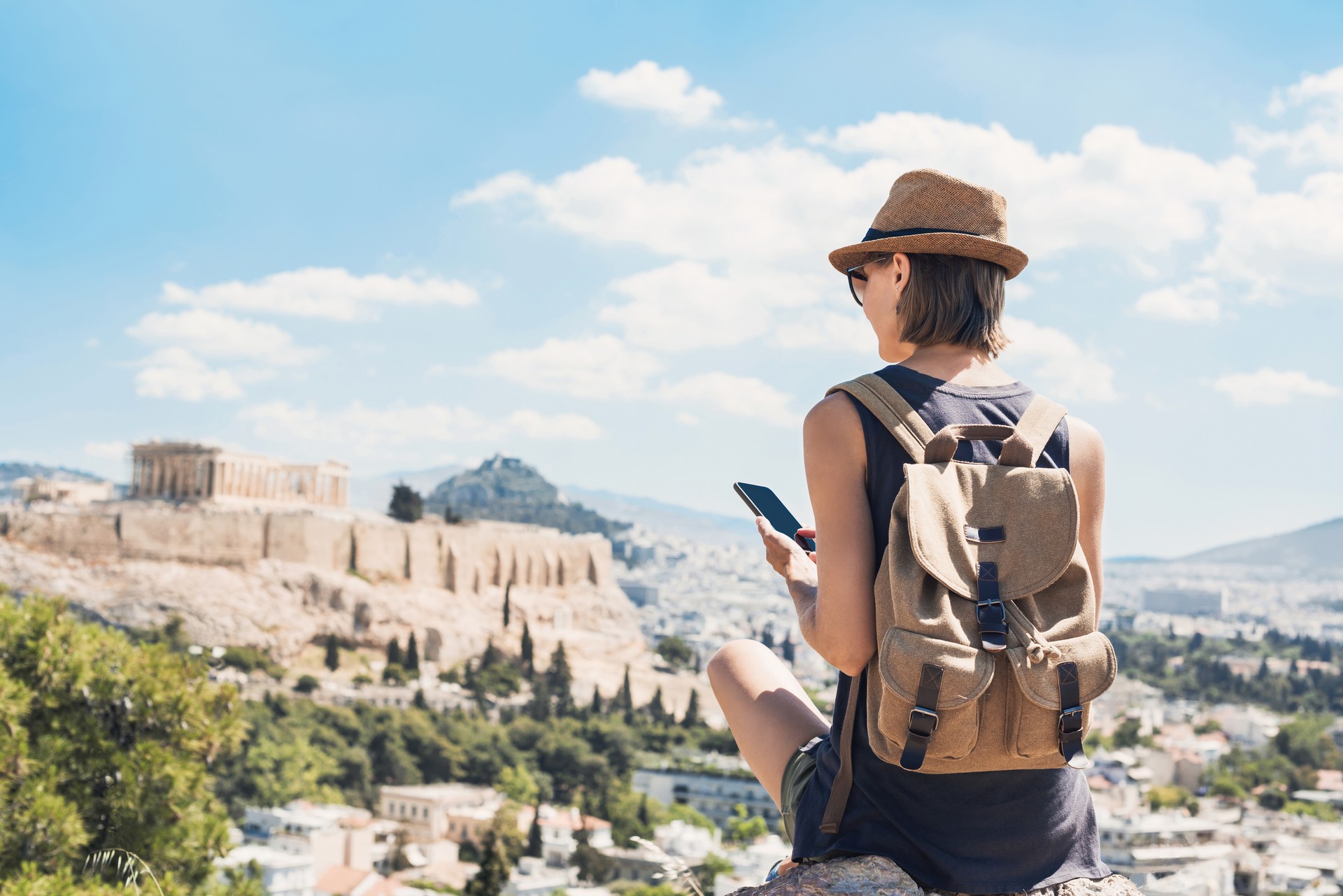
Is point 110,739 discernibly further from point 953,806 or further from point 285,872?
point 285,872

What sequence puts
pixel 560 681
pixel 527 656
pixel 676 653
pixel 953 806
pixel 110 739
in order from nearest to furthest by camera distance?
pixel 953 806 → pixel 110 739 → pixel 560 681 → pixel 527 656 → pixel 676 653

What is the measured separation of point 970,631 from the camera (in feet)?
4.10

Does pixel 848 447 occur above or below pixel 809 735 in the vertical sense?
above

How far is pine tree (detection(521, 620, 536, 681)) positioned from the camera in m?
40.4

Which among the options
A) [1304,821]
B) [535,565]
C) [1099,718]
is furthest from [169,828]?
[1099,718]

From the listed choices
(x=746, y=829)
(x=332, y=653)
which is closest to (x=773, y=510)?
(x=746, y=829)

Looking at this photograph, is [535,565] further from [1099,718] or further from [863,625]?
[863,625]

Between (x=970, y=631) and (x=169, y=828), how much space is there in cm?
537

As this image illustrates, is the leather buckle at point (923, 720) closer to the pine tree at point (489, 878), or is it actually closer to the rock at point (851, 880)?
the rock at point (851, 880)

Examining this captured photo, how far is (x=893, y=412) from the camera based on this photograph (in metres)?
1.35

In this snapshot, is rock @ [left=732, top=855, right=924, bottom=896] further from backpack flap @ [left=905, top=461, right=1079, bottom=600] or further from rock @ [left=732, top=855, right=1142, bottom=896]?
backpack flap @ [left=905, top=461, right=1079, bottom=600]

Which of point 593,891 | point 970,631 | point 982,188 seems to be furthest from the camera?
point 593,891

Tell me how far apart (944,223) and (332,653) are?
37266 mm

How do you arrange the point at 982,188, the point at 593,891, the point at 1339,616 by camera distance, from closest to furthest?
the point at 982,188 < the point at 593,891 < the point at 1339,616
